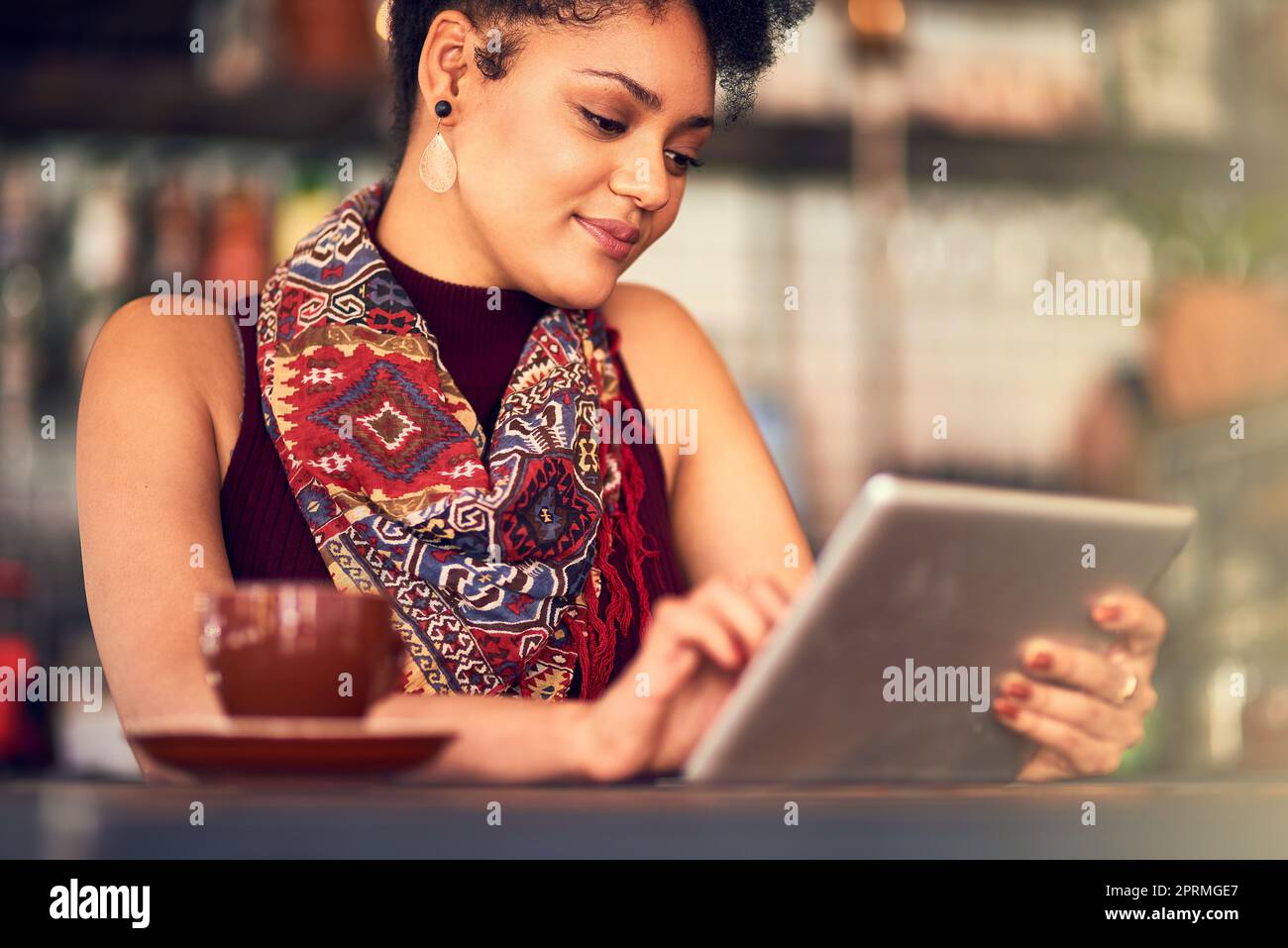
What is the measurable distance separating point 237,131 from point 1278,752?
2.04 m

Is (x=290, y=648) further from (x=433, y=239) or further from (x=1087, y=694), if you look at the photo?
(x=433, y=239)

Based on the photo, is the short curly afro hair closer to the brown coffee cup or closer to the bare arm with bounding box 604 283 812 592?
the bare arm with bounding box 604 283 812 592

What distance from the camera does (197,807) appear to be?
0.43 metres

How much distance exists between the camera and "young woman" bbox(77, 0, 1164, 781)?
114 centimetres

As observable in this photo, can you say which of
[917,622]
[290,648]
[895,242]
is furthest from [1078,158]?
[290,648]

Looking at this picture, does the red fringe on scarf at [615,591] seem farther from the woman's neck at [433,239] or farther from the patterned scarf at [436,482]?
the woman's neck at [433,239]

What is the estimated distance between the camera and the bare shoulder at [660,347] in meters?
1.50

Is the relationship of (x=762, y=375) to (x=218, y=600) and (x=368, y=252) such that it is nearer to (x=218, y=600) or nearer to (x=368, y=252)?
(x=368, y=252)

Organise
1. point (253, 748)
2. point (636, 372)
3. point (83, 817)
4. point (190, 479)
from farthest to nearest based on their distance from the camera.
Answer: point (636, 372) < point (190, 479) < point (253, 748) < point (83, 817)

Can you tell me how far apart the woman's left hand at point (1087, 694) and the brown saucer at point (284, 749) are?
1.35ft

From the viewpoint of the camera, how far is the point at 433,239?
54.1 inches

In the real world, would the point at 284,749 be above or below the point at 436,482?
below

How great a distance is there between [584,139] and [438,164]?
0.59 ft

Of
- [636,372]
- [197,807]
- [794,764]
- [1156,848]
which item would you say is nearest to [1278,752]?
[636,372]
